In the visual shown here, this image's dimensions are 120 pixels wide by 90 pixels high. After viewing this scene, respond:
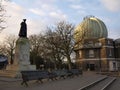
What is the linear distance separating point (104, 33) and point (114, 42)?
4.27 metres

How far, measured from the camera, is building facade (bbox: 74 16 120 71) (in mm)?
76812

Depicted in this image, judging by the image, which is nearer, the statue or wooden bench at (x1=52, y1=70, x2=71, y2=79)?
wooden bench at (x1=52, y1=70, x2=71, y2=79)

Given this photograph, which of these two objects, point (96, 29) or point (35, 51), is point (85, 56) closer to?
point (96, 29)

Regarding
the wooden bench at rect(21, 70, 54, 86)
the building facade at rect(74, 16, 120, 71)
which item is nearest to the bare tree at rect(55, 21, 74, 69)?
the building facade at rect(74, 16, 120, 71)

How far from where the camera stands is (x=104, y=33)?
81500mm

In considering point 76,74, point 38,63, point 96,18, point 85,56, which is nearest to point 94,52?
point 85,56

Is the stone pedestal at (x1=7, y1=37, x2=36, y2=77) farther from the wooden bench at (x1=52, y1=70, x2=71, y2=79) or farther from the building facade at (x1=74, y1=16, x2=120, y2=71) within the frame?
the building facade at (x1=74, y1=16, x2=120, y2=71)

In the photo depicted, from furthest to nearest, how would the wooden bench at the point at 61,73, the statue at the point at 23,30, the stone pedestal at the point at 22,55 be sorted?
the statue at the point at 23,30, the stone pedestal at the point at 22,55, the wooden bench at the point at 61,73

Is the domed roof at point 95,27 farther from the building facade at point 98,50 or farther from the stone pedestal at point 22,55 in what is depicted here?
the stone pedestal at point 22,55

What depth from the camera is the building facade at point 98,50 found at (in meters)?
76.8

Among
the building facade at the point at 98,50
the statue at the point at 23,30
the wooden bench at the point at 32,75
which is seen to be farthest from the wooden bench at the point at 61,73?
the building facade at the point at 98,50

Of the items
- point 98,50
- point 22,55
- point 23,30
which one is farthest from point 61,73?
point 98,50

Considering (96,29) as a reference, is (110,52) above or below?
below

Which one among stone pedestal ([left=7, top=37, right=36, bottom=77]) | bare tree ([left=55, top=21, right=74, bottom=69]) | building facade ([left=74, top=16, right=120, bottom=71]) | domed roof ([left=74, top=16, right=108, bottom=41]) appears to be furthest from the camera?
domed roof ([left=74, top=16, right=108, bottom=41])
